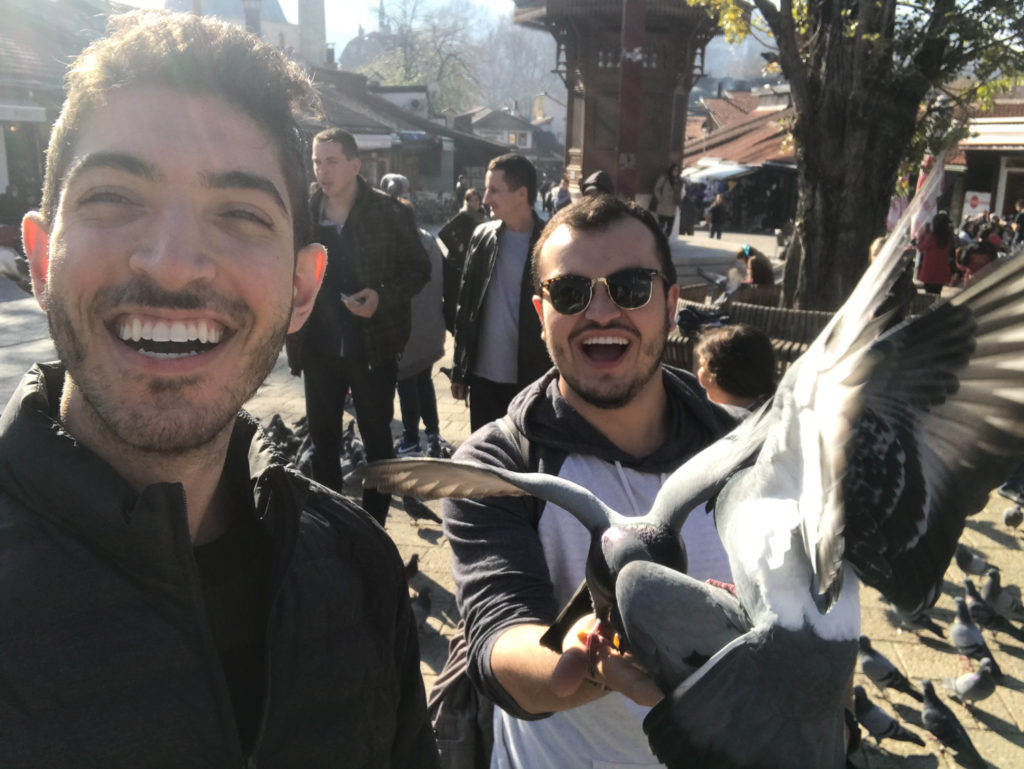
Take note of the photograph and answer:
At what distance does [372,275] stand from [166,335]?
3.44m

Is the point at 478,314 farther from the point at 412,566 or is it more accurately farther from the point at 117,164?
the point at 117,164

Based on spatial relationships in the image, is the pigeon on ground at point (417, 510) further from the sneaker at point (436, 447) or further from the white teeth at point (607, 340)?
the white teeth at point (607, 340)

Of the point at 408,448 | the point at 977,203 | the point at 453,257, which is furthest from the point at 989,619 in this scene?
the point at 977,203

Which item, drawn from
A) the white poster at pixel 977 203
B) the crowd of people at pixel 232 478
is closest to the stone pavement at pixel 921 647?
the crowd of people at pixel 232 478

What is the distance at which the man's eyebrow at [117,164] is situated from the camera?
1231 millimetres

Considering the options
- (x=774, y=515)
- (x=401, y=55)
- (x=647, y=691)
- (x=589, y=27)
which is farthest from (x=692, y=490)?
(x=401, y=55)

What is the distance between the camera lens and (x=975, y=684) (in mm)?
3508

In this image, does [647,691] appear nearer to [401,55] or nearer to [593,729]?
[593,729]

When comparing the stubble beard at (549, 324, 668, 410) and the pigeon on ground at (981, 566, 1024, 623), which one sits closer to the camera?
the stubble beard at (549, 324, 668, 410)

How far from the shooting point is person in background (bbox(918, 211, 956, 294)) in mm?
10602

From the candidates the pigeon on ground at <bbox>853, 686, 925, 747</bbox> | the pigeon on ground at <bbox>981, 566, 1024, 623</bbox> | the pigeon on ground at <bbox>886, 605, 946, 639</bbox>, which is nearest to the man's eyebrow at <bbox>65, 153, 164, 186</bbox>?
the pigeon on ground at <bbox>853, 686, 925, 747</bbox>

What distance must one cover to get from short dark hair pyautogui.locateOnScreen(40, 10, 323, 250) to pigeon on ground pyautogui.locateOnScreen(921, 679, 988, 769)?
328 cm

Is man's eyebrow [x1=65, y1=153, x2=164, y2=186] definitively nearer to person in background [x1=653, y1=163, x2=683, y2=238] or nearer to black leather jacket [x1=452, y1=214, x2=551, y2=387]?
black leather jacket [x1=452, y1=214, x2=551, y2=387]

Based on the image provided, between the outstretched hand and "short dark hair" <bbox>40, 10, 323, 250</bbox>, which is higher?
"short dark hair" <bbox>40, 10, 323, 250</bbox>
